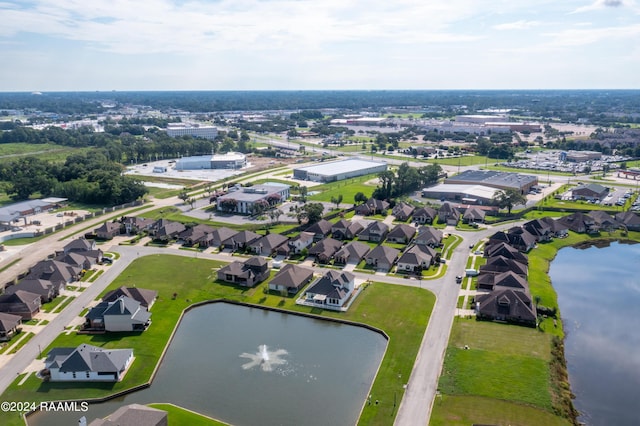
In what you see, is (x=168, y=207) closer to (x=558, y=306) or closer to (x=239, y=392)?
(x=239, y=392)

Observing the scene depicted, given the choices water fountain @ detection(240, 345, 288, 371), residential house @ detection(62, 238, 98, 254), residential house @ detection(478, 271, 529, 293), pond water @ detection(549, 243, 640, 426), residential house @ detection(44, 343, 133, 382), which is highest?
residential house @ detection(62, 238, 98, 254)

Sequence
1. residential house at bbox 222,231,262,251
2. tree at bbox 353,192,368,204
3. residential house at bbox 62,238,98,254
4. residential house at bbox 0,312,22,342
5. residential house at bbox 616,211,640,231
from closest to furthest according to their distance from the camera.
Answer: residential house at bbox 0,312,22,342
residential house at bbox 62,238,98,254
residential house at bbox 222,231,262,251
residential house at bbox 616,211,640,231
tree at bbox 353,192,368,204

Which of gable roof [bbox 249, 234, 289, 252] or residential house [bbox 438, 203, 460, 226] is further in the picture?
residential house [bbox 438, 203, 460, 226]

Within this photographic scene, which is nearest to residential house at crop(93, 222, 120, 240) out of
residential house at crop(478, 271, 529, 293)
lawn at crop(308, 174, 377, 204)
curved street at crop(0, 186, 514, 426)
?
curved street at crop(0, 186, 514, 426)

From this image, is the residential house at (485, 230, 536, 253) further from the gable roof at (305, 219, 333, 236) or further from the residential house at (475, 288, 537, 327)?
the gable roof at (305, 219, 333, 236)

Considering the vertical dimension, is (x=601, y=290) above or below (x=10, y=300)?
below

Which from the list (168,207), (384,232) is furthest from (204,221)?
(384,232)
